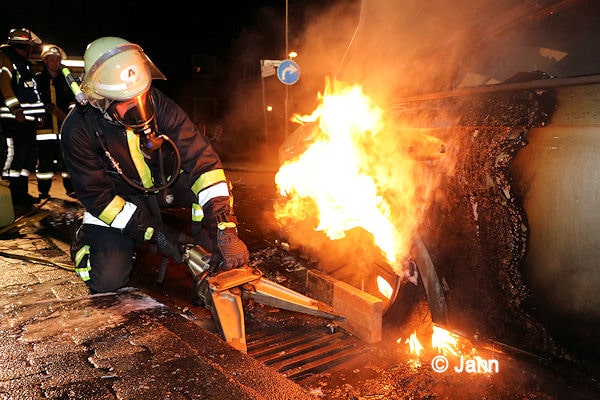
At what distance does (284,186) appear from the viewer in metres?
4.07

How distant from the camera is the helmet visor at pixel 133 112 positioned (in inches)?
118

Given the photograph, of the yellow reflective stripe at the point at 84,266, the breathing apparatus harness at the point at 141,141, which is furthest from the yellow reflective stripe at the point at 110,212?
the yellow reflective stripe at the point at 84,266

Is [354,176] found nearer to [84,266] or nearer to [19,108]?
[84,266]

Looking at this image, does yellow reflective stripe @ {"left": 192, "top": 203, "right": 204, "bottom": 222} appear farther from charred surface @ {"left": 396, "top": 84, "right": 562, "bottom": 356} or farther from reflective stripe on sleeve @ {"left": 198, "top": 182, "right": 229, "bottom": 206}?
charred surface @ {"left": 396, "top": 84, "right": 562, "bottom": 356}

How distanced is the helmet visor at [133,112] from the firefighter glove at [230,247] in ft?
2.89

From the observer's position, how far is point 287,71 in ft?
34.7

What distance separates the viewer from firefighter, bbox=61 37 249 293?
9.70 feet

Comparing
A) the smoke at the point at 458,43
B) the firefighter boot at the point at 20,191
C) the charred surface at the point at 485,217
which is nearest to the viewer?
the charred surface at the point at 485,217

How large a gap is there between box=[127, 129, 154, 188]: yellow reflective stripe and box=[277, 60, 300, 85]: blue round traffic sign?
7.61 metres

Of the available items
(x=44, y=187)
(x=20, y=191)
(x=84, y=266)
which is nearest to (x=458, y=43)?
(x=84, y=266)

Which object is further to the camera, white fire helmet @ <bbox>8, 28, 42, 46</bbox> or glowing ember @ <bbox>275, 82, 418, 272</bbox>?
white fire helmet @ <bbox>8, 28, 42, 46</bbox>

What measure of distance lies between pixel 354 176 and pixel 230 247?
1014mm

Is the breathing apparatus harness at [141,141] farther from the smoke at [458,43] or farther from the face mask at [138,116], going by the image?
the smoke at [458,43]

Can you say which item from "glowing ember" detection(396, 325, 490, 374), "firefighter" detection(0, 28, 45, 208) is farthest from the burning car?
"firefighter" detection(0, 28, 45, 208)
